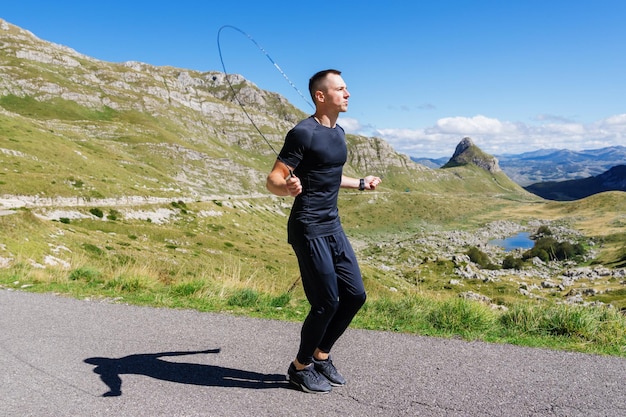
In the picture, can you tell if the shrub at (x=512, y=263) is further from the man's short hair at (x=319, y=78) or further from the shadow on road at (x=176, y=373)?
the man's short hair at (x=319, y=78)

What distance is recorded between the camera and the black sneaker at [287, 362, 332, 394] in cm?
520

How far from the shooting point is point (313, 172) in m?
5.21

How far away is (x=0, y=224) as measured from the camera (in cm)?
2992

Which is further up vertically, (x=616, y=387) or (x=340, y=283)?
(x=340, y=283)

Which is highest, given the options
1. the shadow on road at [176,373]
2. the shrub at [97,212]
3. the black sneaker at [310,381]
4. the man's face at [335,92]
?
the man's face at [335,92]

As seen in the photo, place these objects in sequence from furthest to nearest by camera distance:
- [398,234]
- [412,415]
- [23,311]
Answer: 1. [398,234]
2. [23,311]
3. [412,415]

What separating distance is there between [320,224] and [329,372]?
2.08 meters

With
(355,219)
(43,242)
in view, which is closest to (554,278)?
(355,219)

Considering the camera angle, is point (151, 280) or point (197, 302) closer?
point (197, 302)

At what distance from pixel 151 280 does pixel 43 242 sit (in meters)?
25.1

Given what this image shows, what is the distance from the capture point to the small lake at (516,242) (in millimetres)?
159500

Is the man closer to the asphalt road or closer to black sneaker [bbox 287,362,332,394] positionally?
black sneaker [bbox 287,362,332,394]

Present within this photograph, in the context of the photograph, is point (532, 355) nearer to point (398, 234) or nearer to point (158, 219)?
point (158, 219)

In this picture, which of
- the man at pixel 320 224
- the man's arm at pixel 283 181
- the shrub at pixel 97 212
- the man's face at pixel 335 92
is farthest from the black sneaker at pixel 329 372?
the shrub at pixel 97 212
